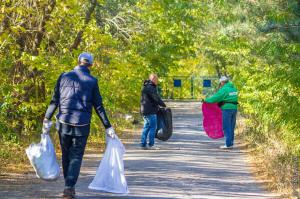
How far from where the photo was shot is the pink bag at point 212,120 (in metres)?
19.0

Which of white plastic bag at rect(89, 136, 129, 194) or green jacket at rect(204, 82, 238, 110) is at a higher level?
green jacket at rect(204, 82, 238, 110)

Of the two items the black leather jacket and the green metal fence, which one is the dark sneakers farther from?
the green metal fence

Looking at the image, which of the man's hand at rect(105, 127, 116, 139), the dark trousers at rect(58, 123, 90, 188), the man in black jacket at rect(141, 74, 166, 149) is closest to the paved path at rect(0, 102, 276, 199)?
→ the man in black jacket at rect(141, 74, 166, 149)

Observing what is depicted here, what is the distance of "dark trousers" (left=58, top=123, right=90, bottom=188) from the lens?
9602 millimetres

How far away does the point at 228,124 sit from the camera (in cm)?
1753

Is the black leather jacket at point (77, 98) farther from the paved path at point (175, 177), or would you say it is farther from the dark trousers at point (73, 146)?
the paved path at point (175, 177)

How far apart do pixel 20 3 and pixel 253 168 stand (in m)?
5.17

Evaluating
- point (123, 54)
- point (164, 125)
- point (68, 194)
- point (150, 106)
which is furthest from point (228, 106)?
point (68, 194)

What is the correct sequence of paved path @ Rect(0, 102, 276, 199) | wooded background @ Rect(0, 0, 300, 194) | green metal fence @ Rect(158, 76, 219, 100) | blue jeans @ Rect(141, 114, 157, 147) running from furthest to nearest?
green metal fence @ Rect(158, 76, 219, 100) < blue jeans @ Rect(141, 114, 157, 147) < wooded background @ Rect(0, 0, 300, 194) < paved path @ Rect(0, 102, 276, 199)

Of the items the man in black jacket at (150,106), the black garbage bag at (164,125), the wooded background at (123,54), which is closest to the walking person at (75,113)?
the wooded background at (123,54)

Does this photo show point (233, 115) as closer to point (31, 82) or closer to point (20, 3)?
point (31, 82)

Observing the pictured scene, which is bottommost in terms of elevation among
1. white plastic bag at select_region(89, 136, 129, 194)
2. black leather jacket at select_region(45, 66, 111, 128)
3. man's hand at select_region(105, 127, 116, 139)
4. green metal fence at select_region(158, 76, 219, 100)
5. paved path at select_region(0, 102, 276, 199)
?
paved path at select_region(0, 102, 276, 199)

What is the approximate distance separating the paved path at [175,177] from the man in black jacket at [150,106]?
408mm

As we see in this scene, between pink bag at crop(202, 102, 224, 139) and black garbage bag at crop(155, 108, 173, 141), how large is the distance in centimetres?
168
